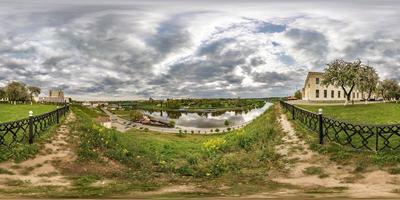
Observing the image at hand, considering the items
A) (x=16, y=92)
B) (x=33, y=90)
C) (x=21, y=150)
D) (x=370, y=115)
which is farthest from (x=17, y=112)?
(x=33, y=90)

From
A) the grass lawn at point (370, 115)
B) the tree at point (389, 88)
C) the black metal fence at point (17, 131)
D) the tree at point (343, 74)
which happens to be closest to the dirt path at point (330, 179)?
the grass lawn at point (370, 115)

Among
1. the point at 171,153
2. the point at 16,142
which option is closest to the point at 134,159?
the point at 171,153

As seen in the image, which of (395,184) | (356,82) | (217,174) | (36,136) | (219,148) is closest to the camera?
(395,184)

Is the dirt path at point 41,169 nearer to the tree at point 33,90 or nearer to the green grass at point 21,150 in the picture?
the green grass at point 21,150

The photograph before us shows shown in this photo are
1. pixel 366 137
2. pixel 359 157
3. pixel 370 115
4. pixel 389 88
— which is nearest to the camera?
pixel 359 157

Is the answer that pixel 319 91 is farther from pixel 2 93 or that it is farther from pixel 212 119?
pixel 2 93

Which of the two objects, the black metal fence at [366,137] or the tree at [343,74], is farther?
the tree at [343,74]

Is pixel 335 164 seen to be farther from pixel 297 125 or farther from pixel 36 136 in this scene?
pixel 36 136
